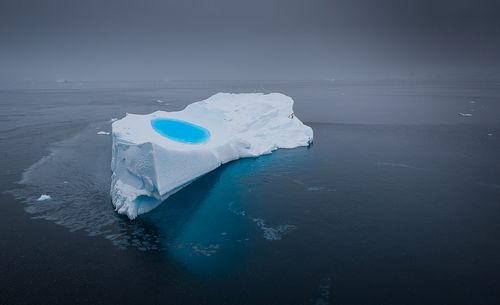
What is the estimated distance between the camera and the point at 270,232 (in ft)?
34.6

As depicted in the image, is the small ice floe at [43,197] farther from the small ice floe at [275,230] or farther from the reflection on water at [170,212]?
the small ice floe at [275,230]

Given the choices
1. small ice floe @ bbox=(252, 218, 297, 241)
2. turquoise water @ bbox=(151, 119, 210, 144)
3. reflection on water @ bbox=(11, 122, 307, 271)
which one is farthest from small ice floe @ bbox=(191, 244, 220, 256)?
turquoise water @ bbox=(151, 119, 210, 144)

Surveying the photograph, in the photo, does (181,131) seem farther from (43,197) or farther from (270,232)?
(270,232)

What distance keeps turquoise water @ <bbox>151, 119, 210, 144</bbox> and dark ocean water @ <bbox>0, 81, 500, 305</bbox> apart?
1984 mm

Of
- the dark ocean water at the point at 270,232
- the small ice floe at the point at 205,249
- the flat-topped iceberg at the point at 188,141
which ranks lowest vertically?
the small ice floe at the point at 205,249

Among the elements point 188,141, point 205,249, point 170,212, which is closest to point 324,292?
point 205,249

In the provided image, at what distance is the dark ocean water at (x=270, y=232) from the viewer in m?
7.95

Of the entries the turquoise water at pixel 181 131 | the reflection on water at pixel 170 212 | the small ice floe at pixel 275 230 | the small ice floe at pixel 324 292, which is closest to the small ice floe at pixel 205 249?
the reflection on water at pixel 170 212

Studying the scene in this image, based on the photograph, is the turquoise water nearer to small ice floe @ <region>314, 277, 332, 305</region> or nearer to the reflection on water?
the reflection on water

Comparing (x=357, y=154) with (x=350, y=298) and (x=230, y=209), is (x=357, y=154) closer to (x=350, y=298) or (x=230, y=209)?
(x=230, y=209)

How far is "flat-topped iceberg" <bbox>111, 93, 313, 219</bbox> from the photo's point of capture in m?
12.2

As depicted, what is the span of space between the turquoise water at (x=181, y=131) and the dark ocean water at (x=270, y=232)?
1.98 metres

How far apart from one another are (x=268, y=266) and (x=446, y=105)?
38786mm

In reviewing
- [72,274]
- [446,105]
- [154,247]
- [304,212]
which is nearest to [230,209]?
[304,212]
